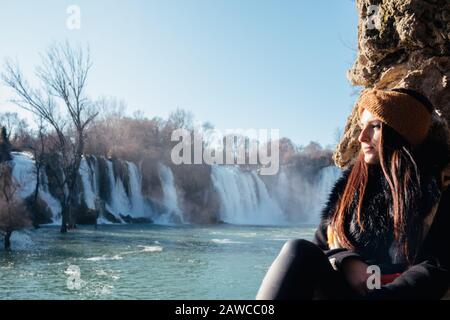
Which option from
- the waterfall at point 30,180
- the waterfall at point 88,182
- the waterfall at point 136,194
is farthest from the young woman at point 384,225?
the waterfall at point 136,194

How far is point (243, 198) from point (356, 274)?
29.4 m

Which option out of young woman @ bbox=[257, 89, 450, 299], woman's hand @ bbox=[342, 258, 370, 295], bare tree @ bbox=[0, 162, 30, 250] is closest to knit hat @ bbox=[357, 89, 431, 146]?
young woman @ bbox=[257, 89, 450, 299]

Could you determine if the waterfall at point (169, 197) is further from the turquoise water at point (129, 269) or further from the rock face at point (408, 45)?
the rock face at point (408, 45)

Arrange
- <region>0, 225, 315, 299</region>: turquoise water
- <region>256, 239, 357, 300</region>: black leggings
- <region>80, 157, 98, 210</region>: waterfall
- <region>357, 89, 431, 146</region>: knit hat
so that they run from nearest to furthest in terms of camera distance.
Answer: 1. <region>256, 239, 357, 300</region>: black leggings
2. <region>357, 89, 431, 146</region>: knit hat
3. <region>0, 225, 315, 299</region>: turquoise water
4. <region>80, 157, 98, 210</region>: waterfall

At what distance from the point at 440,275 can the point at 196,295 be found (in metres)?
5.83

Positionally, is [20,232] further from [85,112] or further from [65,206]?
[85,112]

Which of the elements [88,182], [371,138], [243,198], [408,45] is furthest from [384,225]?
[243,198]

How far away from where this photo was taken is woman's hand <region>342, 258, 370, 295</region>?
6.33ft

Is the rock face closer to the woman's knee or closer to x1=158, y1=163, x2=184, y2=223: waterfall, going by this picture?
the woman's knee

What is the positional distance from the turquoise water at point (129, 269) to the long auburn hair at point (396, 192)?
501 cm

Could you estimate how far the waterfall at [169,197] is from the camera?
2750cm

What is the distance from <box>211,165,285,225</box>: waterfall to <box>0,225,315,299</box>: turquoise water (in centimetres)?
1580

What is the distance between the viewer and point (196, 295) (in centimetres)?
727

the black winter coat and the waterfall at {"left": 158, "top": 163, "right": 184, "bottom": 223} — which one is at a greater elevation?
the black winter coat
